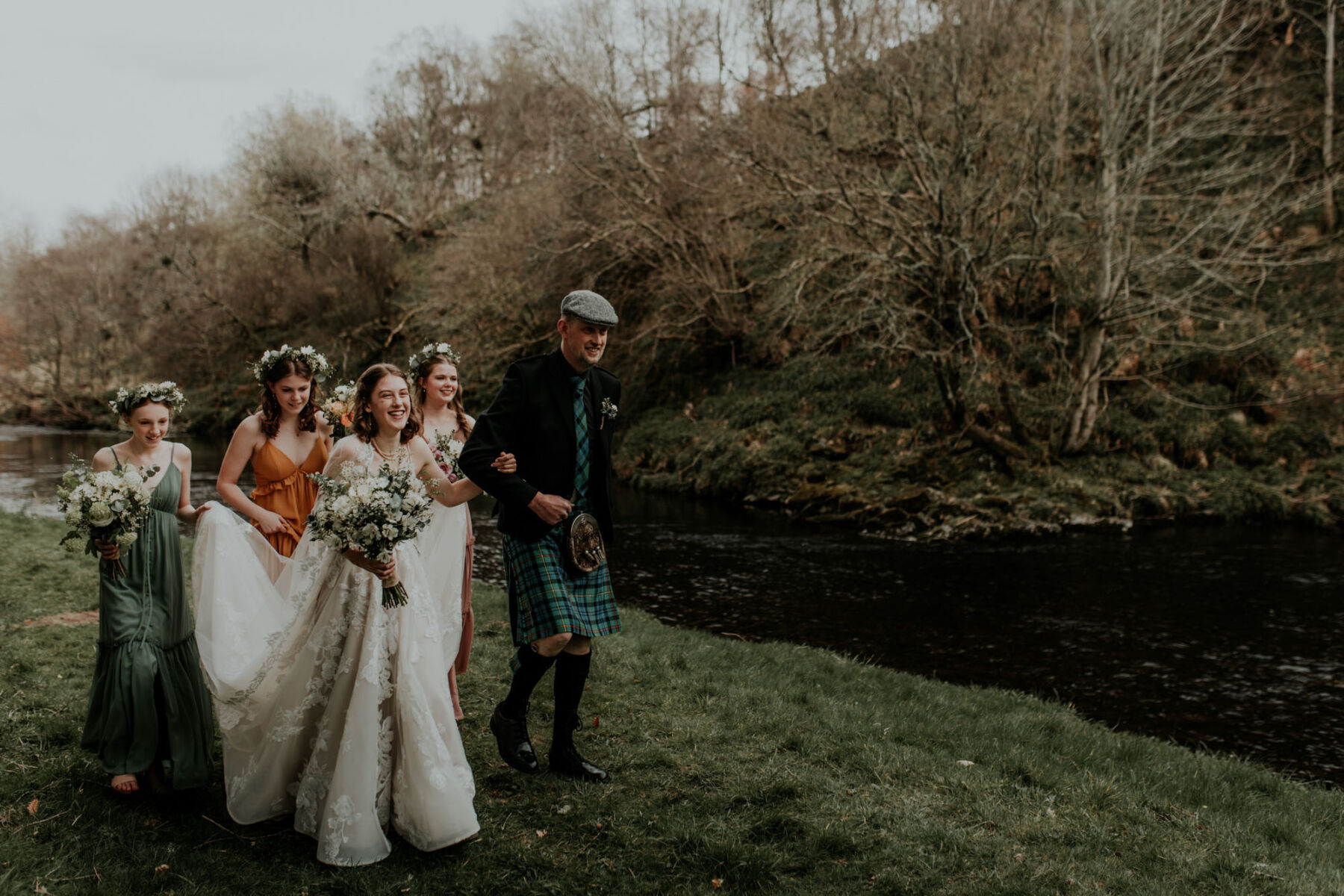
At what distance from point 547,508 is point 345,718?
4.27 ft

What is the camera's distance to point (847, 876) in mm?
→ 3945

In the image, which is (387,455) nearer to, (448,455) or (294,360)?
(448,455)

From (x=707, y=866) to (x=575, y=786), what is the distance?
3.25ft

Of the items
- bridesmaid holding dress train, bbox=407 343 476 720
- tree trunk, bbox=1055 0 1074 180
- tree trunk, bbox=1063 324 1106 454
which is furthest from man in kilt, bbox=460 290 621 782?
tree trunk, bbox=1063 324 1106 454

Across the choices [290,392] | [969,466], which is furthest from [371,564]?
[969,466]

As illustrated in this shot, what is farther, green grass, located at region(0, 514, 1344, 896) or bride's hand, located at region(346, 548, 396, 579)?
bride's hand, located at region(346, 548, 396, 579)

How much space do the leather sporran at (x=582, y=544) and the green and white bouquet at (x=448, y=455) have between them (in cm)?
101

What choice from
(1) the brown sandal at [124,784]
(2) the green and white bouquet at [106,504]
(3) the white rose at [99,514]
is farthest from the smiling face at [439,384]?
(1) the brown sandal at [124,784]

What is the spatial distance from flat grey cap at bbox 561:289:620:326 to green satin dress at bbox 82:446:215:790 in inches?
93.9

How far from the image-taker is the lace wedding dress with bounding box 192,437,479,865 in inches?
154

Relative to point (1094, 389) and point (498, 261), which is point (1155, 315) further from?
point (498, 261)

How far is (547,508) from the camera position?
14.7 ft

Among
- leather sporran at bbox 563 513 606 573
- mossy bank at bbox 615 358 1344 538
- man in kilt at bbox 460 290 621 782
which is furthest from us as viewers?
mossy bank at bbox 615 358 1344 538

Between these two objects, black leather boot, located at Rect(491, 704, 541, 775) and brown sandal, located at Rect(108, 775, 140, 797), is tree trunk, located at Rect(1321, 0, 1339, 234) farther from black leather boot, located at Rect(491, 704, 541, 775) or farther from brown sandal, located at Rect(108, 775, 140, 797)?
brown sandal, located at Rect(108, 775, 140, 797)
